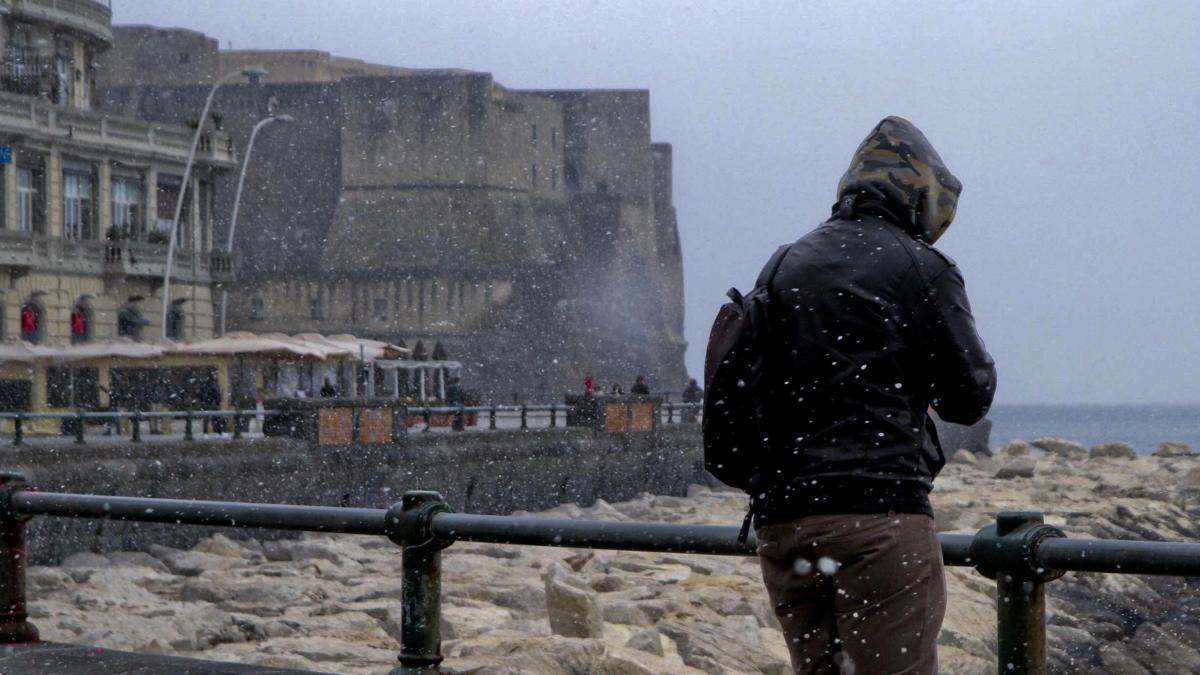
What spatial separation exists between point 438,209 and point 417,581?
3060 inches

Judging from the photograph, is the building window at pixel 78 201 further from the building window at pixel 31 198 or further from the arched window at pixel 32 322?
the arched window at pixel 32 322

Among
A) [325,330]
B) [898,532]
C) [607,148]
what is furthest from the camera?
[607,148]

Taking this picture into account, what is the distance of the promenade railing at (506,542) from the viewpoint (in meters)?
3.63

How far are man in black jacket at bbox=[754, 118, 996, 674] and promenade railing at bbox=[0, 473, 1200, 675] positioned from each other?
153 mm

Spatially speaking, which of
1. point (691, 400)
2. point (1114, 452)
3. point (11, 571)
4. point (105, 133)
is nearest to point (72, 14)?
point (105, 133)

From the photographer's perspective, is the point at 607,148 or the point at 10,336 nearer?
the point at 10,336

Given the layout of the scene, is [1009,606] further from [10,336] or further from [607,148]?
[607,148]

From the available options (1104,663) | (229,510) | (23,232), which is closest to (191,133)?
(23,232)

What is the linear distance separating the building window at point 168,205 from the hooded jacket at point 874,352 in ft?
130

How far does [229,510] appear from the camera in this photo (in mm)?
5168

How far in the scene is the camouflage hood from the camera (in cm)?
371

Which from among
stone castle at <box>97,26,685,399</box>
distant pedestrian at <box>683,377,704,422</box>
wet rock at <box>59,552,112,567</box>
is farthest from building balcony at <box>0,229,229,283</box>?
stone castle at <box>97,26,685,399</box>

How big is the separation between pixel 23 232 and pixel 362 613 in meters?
25.3

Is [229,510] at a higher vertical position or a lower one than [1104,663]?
higher
